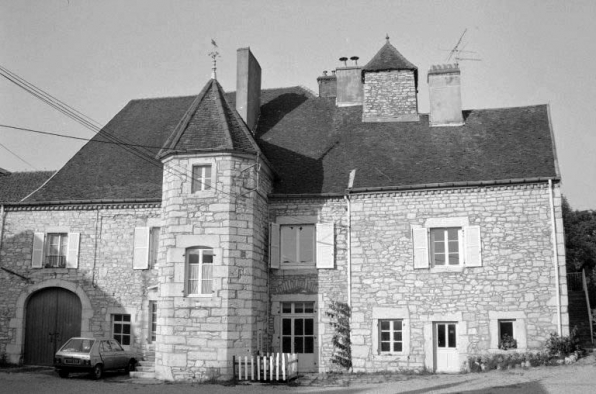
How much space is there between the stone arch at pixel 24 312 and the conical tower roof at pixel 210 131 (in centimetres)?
535

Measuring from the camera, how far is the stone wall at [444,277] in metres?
15.9

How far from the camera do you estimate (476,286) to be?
16.2 meters

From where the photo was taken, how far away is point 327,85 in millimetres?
22797

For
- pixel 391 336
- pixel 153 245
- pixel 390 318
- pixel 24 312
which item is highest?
pixel 153 245

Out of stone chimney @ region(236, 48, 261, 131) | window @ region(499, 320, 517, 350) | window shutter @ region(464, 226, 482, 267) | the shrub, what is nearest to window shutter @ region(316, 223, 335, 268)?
window shutter @ region(464, 226, 482, 267)

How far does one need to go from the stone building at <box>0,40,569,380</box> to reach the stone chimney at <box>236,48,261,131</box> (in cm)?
7

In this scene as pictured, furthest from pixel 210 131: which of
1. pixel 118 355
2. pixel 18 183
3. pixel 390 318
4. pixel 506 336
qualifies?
pixel 18 183

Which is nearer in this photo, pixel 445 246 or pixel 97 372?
pixel 97 372

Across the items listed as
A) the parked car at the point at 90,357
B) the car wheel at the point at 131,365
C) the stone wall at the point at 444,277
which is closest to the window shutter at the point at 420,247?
the stone wall at the point at 444,277

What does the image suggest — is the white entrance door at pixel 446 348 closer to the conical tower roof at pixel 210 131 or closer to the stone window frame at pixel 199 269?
the stone window frame at pixel 199 269

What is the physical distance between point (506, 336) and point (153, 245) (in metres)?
10.2

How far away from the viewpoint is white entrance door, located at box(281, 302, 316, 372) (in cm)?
1717

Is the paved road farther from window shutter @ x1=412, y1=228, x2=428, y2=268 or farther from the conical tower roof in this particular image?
the conical tower roof

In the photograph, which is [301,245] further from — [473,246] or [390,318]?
[473,246]
